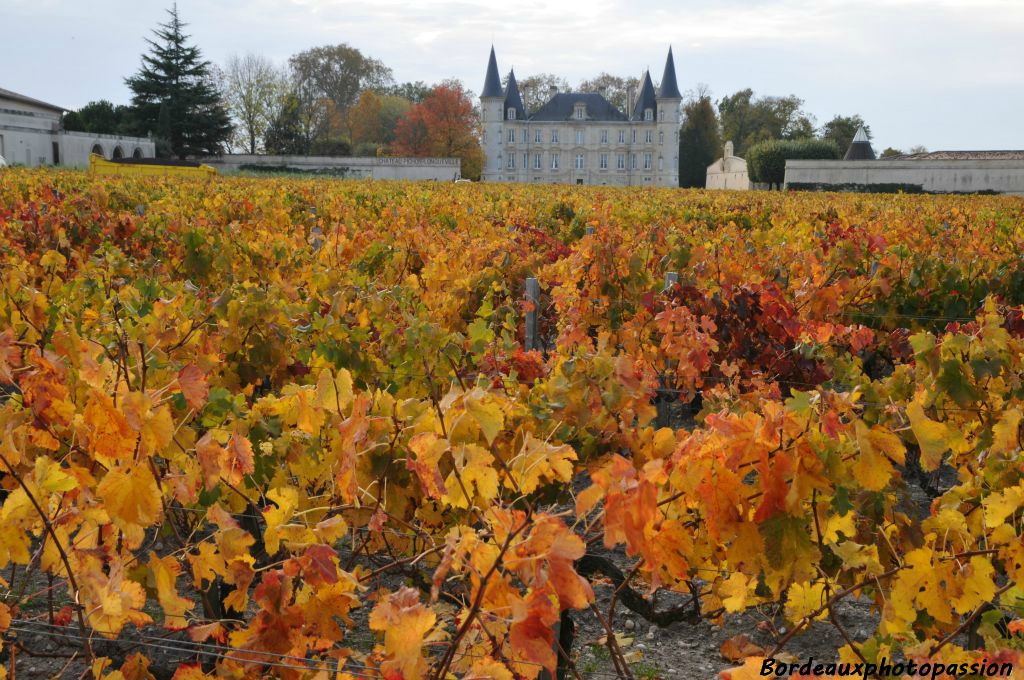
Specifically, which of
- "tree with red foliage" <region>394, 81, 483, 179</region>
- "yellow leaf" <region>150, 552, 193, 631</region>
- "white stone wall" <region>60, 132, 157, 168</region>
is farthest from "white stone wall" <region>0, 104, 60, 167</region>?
"yellow leaf" <region>150, 552, 193, 631</region>

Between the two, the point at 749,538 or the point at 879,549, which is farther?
the point at 879,549

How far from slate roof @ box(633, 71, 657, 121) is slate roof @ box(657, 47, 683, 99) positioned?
99 centimetres

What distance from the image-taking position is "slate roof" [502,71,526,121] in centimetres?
8100

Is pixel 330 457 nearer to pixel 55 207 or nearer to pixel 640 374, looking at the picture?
pixel 640 374

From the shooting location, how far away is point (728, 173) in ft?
234

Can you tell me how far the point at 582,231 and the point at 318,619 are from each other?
410 inches

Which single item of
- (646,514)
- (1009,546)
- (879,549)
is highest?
(646,514)

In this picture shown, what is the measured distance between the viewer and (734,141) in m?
80.8

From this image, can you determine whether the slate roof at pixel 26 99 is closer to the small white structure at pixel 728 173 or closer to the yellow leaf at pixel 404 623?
the small white structure at pixel 728 173

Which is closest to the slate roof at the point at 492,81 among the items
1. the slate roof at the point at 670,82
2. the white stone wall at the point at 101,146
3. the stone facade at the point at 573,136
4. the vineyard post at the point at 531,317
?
the stone facade at the point at 573,136

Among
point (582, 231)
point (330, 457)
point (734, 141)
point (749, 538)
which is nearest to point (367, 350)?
point (330, 457)

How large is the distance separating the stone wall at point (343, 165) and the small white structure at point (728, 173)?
2079 cm

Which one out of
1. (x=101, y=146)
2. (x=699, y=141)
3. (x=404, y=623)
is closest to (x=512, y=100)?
(x=699, y=141)

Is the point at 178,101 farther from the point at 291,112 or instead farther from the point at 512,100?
the point at 512,100
